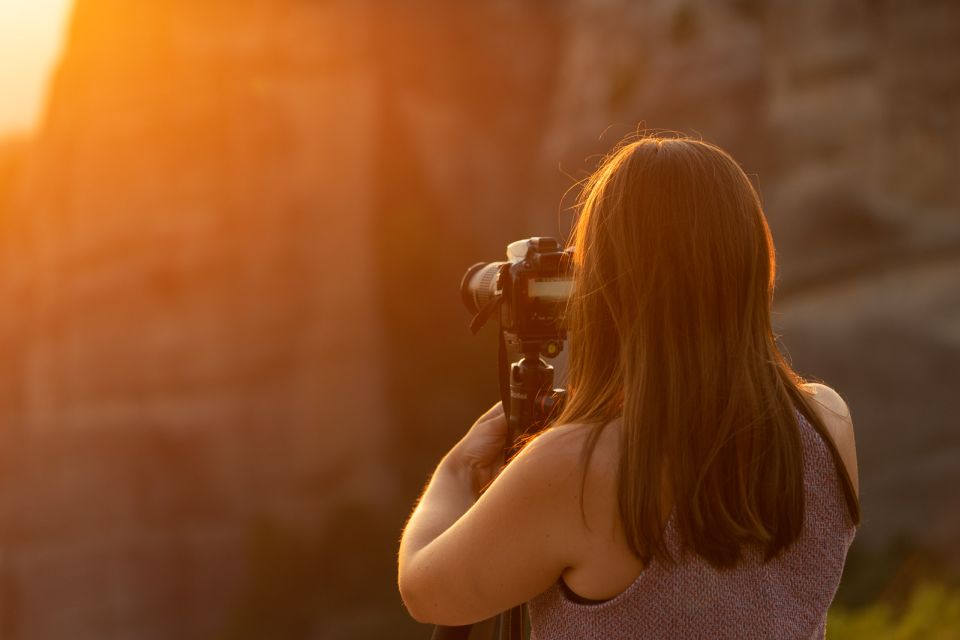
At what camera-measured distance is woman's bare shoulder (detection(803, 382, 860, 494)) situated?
1.21 m

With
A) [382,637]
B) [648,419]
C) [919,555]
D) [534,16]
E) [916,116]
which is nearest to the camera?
[648,419]

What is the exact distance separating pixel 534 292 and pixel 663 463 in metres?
0.48

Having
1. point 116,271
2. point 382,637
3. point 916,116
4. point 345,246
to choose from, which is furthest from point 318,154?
point 916,116

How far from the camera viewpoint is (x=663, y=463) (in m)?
1.06

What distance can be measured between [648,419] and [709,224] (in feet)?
0.73

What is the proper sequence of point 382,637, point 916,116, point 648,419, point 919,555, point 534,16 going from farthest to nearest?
point 534,16
point 382,637
point 916,116
point 919,555
point 648,419

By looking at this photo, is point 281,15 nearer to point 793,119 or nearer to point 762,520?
point 793,119

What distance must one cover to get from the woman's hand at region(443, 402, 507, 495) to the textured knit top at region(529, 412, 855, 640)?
23 cm

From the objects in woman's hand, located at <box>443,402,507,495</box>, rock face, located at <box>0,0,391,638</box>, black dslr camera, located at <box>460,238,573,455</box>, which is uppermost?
black dslr camera, located at <box>460,238,573,455</box>

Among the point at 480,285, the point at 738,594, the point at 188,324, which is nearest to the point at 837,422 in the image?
the point at 738,594

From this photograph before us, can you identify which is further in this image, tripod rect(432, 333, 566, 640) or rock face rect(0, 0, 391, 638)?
rock face rect(0, 0, 391, 638)

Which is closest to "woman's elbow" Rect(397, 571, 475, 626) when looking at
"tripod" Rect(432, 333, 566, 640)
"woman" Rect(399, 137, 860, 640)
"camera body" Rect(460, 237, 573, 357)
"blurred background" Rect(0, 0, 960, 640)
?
"woman" Rect(399, 137, 860, 640)

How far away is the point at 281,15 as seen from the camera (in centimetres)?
→ 1609

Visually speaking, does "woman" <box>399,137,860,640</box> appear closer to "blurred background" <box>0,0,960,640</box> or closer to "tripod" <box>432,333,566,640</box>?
"tripod" <box>432,333,566,640</box>
